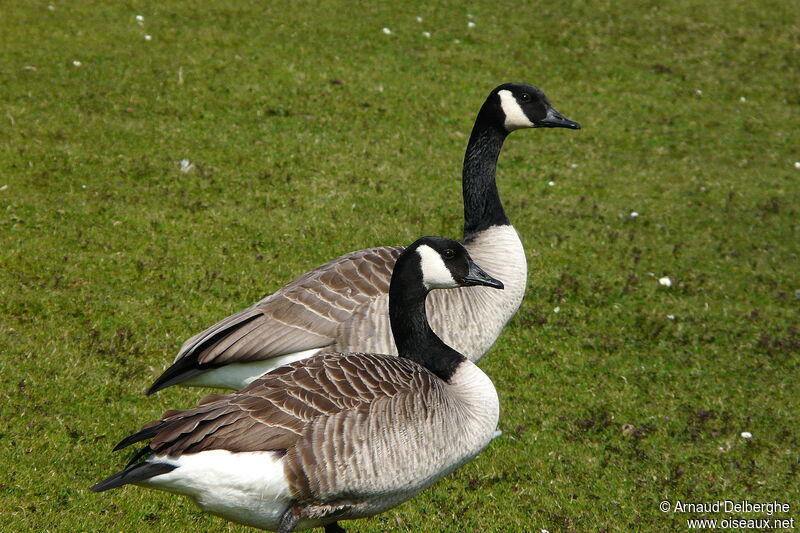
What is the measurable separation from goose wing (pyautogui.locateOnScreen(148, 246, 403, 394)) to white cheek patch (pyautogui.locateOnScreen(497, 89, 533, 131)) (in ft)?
6.98

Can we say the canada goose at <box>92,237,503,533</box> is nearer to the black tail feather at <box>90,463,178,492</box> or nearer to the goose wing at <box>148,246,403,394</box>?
the black tail feather at <box>90,463,178,492</box>

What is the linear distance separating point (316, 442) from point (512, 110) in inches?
177

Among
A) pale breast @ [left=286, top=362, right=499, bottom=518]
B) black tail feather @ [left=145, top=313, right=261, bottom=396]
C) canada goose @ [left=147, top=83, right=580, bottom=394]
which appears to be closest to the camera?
pale breast @ [left=286, top=362, right=499, bottom=518]

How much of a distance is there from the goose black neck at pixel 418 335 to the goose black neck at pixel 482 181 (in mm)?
2115

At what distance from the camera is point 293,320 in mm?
6590

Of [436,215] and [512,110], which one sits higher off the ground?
[512,110]

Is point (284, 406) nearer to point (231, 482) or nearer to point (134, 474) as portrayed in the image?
point (231, 482)

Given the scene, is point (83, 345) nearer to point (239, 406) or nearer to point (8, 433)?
point (8, 433)

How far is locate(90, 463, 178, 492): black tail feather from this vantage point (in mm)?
4379

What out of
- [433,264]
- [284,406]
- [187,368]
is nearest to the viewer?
[284,406]

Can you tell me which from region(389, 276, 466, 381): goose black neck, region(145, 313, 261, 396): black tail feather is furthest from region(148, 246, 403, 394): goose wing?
region(389, 276, 466, 381): goose black neck

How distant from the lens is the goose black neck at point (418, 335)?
5766 millimetres

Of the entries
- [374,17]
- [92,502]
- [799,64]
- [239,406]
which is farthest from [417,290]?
[799,64]
